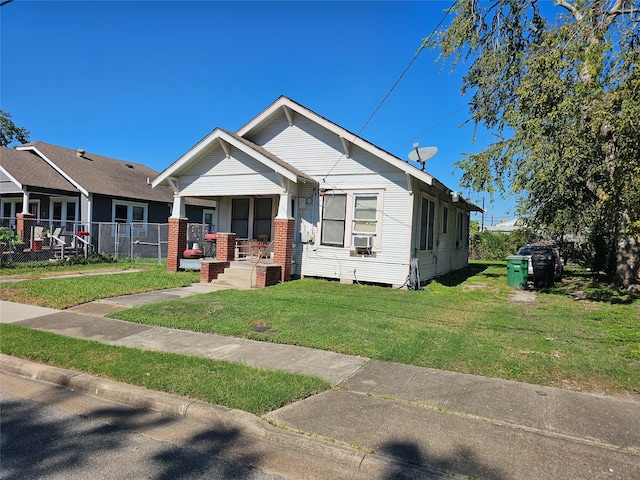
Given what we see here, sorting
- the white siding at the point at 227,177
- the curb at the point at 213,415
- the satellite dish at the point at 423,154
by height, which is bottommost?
the curb at the point at 213,415

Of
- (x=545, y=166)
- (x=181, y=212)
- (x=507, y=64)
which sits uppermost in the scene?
(x=507, y=64)

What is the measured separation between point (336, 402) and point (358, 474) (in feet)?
3.81

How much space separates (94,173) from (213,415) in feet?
72.8

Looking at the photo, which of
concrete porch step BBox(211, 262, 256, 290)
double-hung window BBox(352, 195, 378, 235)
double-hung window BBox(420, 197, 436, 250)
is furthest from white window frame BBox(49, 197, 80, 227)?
double-hung window BBox(420, 197, 436, 250)

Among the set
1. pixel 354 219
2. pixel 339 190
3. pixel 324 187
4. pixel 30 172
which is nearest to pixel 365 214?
pixel 354 219

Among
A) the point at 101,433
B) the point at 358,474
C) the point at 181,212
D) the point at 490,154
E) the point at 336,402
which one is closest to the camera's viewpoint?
the point at 358,474

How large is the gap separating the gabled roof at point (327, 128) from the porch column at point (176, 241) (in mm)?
3728

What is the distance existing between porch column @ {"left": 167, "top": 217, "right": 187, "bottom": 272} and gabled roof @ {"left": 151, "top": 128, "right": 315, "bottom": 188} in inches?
59.9

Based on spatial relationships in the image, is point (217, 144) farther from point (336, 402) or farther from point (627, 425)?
point (627, 425)

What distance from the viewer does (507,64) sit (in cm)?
1324

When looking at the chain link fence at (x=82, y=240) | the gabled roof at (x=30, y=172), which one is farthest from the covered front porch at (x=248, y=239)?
the gabled roof at (x=30, y=172)

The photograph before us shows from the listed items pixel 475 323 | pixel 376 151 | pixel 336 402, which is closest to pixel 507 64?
pixel 376 151

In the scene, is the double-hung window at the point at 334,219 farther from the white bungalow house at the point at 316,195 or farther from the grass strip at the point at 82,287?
the grass strip at the point at 82,287

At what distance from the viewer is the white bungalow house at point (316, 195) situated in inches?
490
